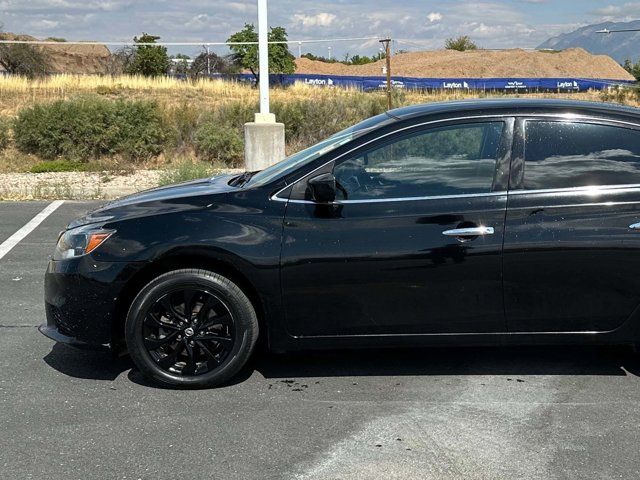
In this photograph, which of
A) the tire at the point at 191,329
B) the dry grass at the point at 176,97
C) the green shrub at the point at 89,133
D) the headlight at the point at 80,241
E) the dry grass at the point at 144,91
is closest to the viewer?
the tire at the point at 191,329

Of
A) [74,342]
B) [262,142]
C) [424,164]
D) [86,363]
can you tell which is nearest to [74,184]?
[262,142]

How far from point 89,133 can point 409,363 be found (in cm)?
1651

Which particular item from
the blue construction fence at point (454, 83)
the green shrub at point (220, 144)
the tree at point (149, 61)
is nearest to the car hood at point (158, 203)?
the green shrub at point (220, 144)

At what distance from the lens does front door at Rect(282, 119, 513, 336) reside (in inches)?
195

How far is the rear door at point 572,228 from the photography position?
16.2 ft

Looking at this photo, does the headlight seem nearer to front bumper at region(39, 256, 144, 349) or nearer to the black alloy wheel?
front bumper at region(39, 256, 144, 349)

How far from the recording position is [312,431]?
4.55 m

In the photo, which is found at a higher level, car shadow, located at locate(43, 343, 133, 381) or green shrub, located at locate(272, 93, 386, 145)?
green shrub, located at locate(272, 93, 386, 145)

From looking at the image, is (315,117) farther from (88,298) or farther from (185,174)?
(88,298)

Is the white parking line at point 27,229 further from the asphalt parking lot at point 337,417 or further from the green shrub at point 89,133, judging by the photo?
the green shrub at point 89,133

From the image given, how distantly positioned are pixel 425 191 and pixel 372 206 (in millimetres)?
338

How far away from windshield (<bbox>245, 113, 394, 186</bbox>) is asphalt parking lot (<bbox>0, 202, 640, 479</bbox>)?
4.13ft

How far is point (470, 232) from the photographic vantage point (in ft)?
16.2

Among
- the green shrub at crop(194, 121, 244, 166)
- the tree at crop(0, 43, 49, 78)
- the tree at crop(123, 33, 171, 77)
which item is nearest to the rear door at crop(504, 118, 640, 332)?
the green shrub at crop(194, 121, 244, 166)
